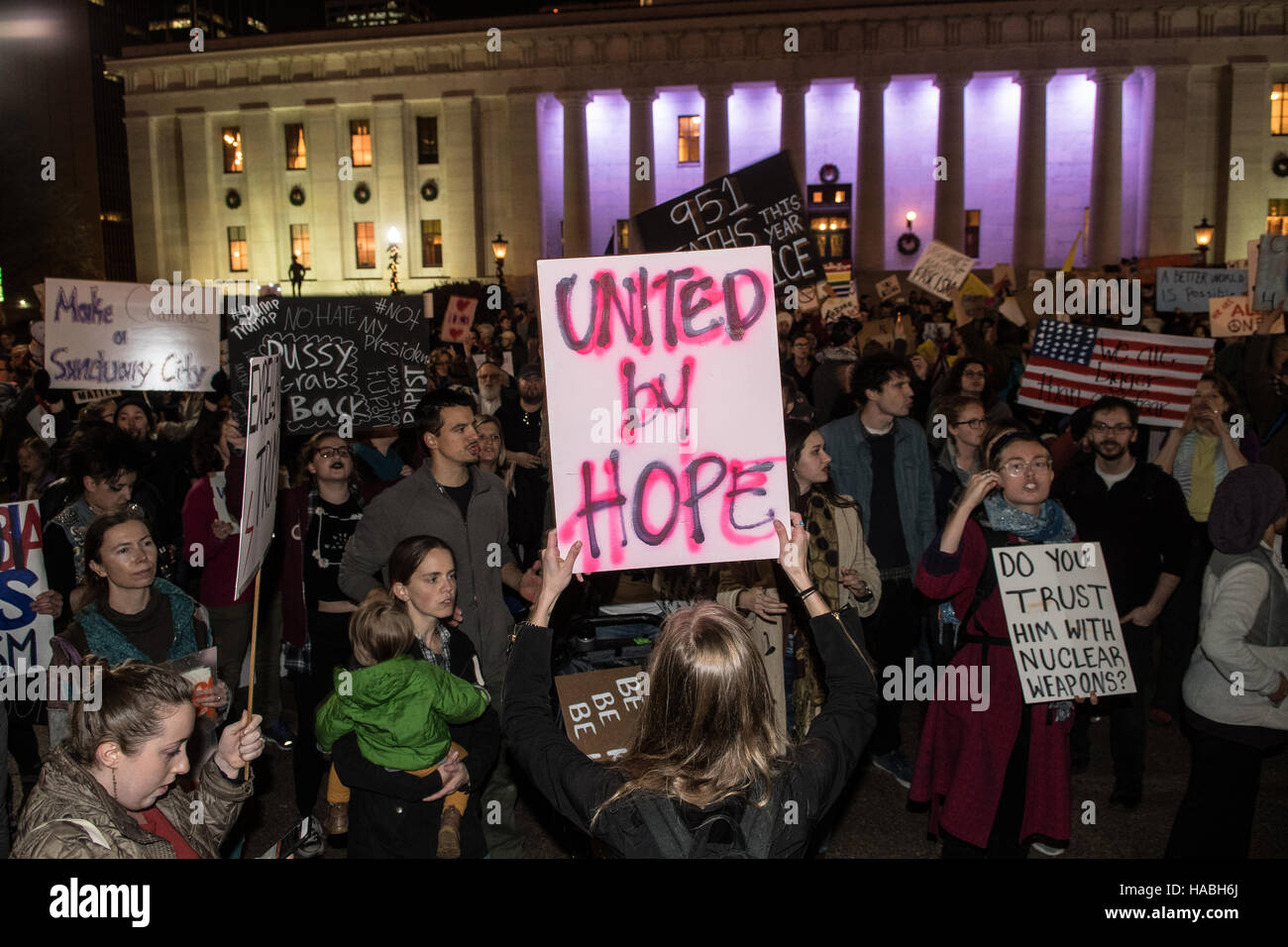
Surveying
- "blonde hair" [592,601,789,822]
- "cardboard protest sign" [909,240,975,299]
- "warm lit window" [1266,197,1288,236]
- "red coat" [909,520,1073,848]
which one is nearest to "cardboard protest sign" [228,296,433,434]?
"red coat" [909,520,1073,848]

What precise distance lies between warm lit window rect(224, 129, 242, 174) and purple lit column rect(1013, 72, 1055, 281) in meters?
34.9

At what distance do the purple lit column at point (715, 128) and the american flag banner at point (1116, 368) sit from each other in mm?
35195

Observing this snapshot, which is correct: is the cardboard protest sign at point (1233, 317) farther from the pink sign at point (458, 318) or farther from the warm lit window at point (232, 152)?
the warm lit window at point (232, 152)

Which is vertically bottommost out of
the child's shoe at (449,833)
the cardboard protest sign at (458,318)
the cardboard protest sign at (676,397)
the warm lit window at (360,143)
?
the child's shoe at (449,833)

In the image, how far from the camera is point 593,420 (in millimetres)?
2990

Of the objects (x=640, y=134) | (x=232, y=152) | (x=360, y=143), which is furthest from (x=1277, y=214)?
(x=232, y=152)

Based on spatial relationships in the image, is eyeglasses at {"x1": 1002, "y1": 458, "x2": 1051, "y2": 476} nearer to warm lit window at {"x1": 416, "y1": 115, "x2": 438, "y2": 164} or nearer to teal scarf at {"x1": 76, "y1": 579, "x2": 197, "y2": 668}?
teal scarf at {"x1": 76, "y1": 579, "x2": 197, "y2": 668}

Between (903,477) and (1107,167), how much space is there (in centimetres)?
3959

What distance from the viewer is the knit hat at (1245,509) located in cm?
381

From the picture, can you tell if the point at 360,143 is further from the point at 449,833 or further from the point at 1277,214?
the point at 449,833

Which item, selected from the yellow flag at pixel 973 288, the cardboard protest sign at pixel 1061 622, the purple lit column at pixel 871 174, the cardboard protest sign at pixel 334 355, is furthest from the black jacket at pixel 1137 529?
the purple lit column at pixel 871 174

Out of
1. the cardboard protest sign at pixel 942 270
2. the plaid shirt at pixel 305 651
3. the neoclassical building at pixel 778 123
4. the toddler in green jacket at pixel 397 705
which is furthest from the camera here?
the neoclassical building at pixel 778 123

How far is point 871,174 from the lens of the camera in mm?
40469
